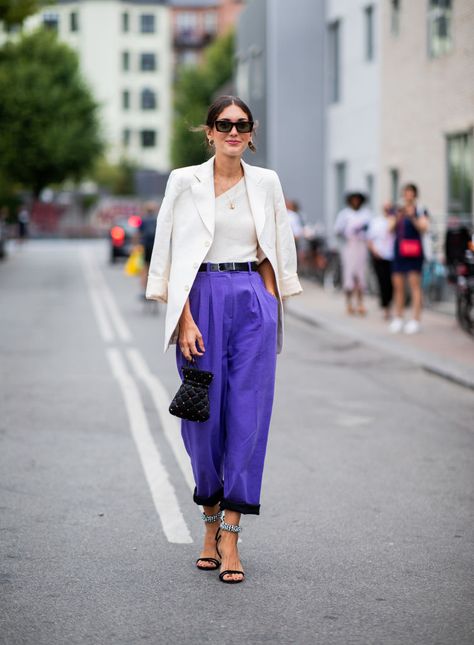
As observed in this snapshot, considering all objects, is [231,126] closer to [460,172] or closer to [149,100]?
[460,172]

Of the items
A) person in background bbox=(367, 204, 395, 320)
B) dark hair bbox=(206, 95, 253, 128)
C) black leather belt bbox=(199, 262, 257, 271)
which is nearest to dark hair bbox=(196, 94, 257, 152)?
dark hair bbox=(206, 95, 253, 128)

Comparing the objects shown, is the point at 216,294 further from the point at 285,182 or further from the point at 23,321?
the point at 285,182

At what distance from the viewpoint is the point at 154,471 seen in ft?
23.5

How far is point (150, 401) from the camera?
32.9 feet

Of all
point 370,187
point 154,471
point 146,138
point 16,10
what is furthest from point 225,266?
point 146,138

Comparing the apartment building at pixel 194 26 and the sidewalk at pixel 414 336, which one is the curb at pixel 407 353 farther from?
the apartment building at pixel 194 26

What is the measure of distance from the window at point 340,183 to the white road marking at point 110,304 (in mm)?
6216

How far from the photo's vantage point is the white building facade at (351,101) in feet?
85.7

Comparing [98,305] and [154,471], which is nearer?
[154,471]

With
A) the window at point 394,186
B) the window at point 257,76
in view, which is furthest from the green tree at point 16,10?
the window at point 257,76

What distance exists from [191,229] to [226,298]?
1.05 feet

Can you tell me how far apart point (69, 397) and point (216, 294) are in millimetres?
5576

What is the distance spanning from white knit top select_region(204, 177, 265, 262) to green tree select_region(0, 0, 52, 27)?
2234 cm

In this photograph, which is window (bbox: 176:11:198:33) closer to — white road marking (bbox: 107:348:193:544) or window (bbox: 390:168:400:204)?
window (bbox: 390:168:400:204)
